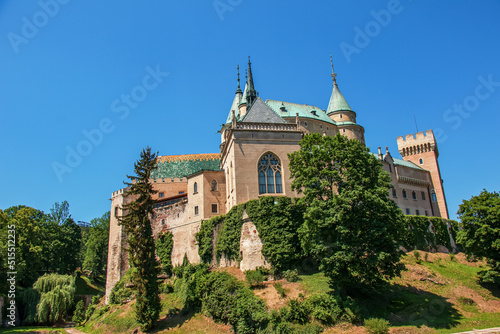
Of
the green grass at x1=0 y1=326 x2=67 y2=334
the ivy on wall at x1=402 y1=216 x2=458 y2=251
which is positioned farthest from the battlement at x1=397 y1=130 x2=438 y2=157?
the green grass at x1=0 y1=326 x2=67 y2=334

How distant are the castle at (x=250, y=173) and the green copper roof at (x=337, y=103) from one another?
3.4 inches

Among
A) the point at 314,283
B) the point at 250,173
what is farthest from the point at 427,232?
the point at 250,173

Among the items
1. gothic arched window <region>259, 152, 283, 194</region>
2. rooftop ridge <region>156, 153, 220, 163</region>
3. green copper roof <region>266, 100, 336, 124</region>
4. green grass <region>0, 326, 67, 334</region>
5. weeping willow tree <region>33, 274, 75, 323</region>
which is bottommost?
green grass <region>0, 326, 67, 334</region>

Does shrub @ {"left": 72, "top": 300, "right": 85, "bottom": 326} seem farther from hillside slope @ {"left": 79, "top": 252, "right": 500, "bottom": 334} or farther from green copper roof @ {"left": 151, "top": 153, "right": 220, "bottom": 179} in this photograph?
green copper roof @ {"left": 151, "top": 153, "right": 220, "bottom": 179}

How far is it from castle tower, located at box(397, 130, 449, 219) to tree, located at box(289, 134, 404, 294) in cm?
4311

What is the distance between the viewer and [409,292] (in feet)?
104

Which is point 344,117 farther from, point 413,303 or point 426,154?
point 413,303

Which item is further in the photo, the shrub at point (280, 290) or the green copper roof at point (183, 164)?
the green copper roof at point (183, 164)

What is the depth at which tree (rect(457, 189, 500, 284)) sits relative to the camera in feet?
109

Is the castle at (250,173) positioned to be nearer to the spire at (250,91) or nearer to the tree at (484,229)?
the spire at (250,91)

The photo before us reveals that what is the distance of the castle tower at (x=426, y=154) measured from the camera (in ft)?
218

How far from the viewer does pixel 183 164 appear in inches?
2564

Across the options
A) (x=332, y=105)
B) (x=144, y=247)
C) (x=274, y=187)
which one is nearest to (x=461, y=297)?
(x=274, y=187)

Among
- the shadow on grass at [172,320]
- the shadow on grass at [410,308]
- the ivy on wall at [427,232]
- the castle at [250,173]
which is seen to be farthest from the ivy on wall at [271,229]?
the ivy on wall at [427,232]
